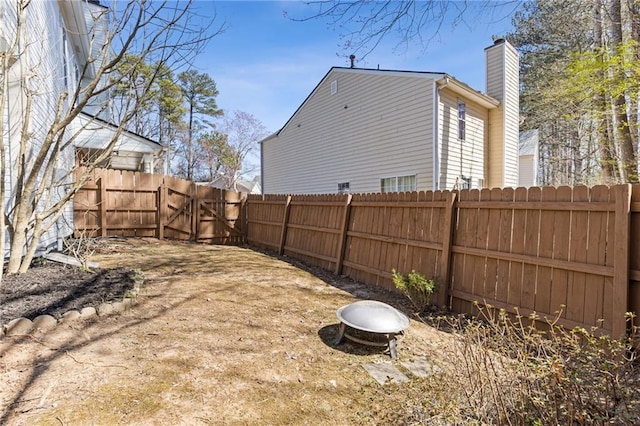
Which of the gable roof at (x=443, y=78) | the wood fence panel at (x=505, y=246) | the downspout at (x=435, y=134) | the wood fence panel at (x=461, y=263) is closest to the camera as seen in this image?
the wood fence panel at (x=505, y=246)

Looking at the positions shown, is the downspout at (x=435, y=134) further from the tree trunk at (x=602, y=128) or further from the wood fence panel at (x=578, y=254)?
the wood fence panel at (x=578, y=254)

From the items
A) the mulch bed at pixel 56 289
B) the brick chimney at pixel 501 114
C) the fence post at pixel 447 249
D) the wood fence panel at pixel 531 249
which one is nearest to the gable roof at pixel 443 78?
the brick chimney at pixel 501 114

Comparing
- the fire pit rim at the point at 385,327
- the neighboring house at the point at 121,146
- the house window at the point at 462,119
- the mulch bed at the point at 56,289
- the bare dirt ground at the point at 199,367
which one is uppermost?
the house window at the point at 462,119

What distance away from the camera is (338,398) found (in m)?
2.56

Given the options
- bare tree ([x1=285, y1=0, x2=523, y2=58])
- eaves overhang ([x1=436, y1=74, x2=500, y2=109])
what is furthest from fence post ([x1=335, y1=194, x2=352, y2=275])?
eaves overhang ([x1=436, y1=74, x2=500, y2=109])

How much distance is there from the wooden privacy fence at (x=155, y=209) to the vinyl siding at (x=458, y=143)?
6578 mm

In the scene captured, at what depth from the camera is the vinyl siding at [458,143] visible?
388 inches

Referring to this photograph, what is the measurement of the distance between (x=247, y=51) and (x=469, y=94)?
691 cm

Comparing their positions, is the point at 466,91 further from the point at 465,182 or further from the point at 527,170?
the point at 527,170

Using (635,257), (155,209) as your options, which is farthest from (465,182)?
(155,209)

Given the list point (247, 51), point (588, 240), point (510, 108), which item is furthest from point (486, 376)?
point (510, 108)

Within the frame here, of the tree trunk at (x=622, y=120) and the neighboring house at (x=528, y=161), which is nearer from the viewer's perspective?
the tree trunk at (x=622, y=120)

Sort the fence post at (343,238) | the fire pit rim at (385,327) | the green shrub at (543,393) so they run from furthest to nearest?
the fence post at (343,238)
the fire pit rim at (385,327)
the green shrub at (543,393)

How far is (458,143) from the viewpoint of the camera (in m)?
10.5
